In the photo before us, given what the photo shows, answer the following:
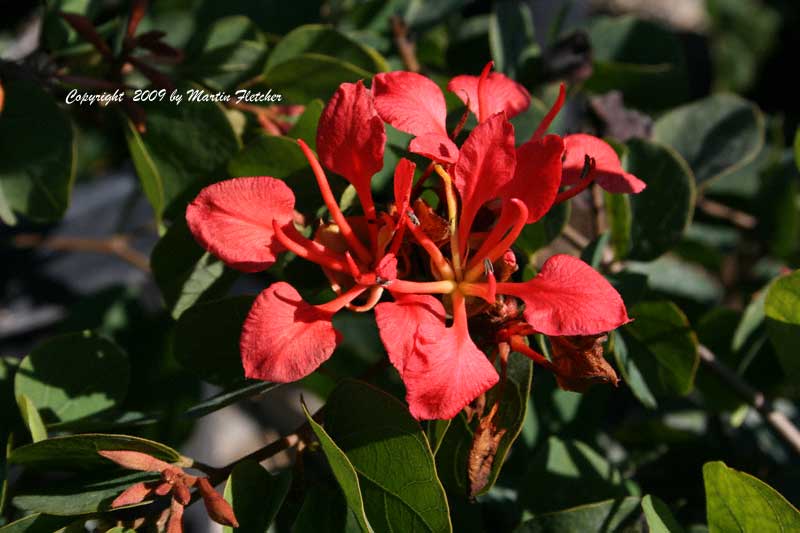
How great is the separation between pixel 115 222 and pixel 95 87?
1.16 meters

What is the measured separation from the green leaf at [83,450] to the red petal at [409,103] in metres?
0.33

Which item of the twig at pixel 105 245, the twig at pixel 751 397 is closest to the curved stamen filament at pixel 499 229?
the twig at pixel 751 397

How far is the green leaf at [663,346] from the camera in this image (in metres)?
0.82

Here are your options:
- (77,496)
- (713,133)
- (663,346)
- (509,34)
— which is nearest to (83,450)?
(77,496)

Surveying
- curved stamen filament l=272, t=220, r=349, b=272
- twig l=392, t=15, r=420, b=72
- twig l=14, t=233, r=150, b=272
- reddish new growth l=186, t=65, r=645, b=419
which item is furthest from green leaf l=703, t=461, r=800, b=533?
twig l=14, t=233, r=150, b=272

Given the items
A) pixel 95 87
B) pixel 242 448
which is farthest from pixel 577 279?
pixel 242 448

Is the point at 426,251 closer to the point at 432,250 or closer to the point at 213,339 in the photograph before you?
the point at 432,250

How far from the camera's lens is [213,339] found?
2.43ft

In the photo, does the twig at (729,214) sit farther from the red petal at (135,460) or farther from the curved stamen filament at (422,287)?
the red petal at (135,460)

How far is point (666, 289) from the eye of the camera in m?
1.20

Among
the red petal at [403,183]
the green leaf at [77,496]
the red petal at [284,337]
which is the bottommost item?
the green leaf at [77,496]

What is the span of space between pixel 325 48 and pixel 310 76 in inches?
2.4

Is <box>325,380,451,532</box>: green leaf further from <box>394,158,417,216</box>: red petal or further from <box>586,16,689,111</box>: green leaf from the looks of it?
<box>586,16,689,111</box>: green leaf

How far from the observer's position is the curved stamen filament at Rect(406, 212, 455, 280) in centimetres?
62
